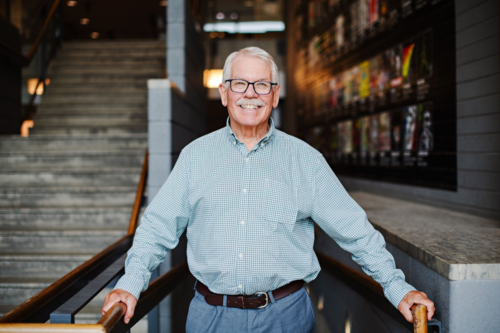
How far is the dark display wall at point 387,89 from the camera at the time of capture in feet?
9.01

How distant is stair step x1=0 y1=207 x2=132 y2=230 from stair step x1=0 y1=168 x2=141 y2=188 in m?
0.47

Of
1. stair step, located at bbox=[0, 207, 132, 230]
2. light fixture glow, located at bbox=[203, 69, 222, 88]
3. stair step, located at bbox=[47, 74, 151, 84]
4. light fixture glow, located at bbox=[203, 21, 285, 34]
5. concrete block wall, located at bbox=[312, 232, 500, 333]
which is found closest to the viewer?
concrete block wall, located at bbox=[312, 232, 500, 333]

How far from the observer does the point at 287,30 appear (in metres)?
9.03

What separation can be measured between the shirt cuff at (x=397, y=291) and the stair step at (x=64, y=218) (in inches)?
117

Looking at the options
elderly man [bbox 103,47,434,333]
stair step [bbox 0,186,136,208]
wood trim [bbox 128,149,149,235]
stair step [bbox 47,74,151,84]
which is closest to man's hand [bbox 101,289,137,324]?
elderly man [bbox 103,47,434,333]

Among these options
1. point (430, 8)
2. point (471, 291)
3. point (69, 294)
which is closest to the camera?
point (471, 291)

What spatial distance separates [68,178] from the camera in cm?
430

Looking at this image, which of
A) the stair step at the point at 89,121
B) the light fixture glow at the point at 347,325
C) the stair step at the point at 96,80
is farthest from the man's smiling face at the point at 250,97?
the stair step at the point at 96,80

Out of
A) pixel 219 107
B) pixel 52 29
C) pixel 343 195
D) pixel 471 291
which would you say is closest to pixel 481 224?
pixel 471 291

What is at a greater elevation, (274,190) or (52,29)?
(52,29)

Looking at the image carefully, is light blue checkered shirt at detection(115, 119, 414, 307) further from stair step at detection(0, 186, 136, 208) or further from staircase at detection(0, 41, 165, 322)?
stair step at detection(0, 186, 136, 208)

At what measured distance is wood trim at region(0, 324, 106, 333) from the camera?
3.49 ft

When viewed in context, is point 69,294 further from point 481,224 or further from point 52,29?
point 52,29

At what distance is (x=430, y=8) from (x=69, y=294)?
115 inches
